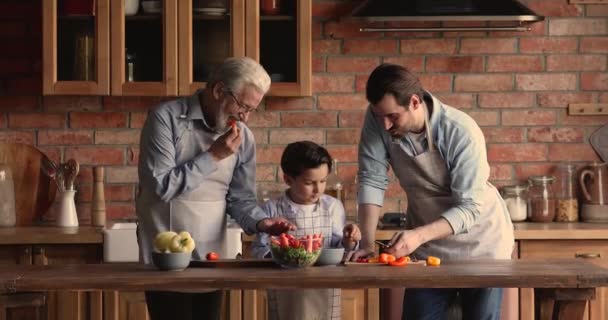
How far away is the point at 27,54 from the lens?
15.6 ft

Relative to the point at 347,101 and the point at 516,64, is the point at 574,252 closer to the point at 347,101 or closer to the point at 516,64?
the point at 516,64

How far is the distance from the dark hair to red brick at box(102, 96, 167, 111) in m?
1.84

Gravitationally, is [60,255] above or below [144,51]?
below

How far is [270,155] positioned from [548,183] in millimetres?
1242

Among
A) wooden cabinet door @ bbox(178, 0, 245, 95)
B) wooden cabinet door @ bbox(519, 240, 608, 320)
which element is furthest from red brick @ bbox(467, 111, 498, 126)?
wooden cabinet door @ bbox(178, 0, 245, 95)

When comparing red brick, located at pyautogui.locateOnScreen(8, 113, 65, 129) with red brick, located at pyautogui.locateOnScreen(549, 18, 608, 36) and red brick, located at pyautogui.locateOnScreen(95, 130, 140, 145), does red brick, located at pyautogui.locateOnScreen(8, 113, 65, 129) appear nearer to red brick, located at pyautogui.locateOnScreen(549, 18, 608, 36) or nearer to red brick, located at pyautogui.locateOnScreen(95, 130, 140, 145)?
red brick, located at pyautogui.locateOnScreen(95, 130, 140, 145)

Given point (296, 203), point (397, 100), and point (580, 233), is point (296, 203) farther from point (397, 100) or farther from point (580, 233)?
point (580, 233)

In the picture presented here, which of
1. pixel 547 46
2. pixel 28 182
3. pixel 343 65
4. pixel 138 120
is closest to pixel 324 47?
pixel 343 65

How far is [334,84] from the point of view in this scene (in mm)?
4793

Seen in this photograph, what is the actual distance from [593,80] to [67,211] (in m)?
2.38

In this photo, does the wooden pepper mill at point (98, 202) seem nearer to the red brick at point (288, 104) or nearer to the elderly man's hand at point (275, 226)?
the red brick at point (288, 104)

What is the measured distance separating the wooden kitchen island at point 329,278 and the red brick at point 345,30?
183cm

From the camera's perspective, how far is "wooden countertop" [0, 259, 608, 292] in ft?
9.50

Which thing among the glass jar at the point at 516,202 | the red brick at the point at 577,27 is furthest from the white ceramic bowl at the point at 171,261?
the red brick at the point at 577,27
